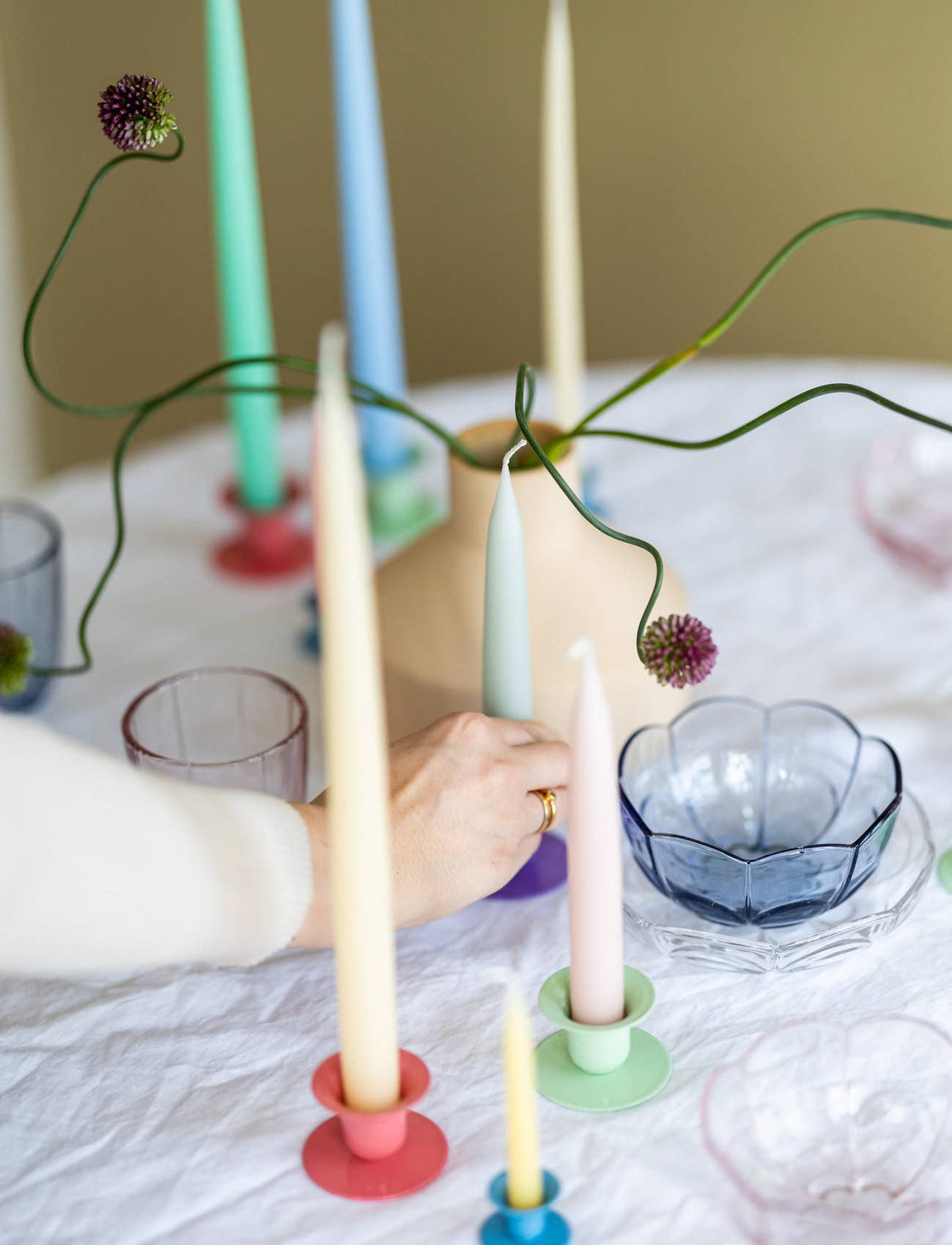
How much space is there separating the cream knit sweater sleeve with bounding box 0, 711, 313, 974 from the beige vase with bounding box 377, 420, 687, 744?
0.44 feet

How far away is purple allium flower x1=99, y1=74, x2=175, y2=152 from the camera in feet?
1.86

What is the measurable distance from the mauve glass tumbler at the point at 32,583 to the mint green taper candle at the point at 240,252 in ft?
0.49

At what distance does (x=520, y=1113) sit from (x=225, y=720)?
30cm

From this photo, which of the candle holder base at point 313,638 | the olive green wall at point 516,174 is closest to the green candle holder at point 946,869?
the candle holder base at point 313,638

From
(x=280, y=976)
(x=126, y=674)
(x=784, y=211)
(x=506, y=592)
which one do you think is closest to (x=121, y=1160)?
(x=280, y=976)

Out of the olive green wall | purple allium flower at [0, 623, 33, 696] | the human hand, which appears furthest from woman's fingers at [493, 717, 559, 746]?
the olive green wall

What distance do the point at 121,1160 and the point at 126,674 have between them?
350 mm

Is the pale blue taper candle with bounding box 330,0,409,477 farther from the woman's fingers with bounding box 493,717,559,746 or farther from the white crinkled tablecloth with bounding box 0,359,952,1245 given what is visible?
the woman's fingers with bounding box 493,717,559,746

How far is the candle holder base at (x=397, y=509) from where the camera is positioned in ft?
3.10

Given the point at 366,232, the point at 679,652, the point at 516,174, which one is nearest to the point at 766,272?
the point at 679,652

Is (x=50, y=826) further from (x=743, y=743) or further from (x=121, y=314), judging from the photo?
(x=121, y=314)

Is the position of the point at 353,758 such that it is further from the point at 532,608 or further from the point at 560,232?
the point at 560,232

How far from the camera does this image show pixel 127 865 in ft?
1.69

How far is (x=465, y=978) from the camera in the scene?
1.97 feet
